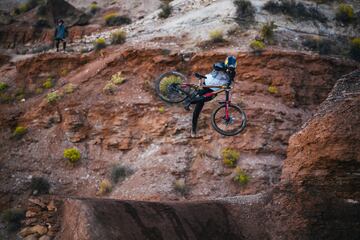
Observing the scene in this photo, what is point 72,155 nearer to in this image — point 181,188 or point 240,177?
point 181,188

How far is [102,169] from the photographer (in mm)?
21031

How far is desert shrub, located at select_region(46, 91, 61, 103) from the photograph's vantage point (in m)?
23.9

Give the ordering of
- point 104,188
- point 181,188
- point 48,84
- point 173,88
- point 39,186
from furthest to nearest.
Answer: point 48,84, point 39,186, point 104,188, point 181,188, point 173,88

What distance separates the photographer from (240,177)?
19062mm

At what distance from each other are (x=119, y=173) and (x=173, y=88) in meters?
5.18

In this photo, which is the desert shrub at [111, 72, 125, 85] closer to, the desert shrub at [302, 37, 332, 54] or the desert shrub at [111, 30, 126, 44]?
the desert shrub at [111, 30, 126, 44]

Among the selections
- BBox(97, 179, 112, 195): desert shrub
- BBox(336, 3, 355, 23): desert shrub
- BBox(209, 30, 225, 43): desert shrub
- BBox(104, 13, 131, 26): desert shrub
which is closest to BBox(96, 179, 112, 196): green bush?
BBox(97, 179, 112, 195): desert shrub

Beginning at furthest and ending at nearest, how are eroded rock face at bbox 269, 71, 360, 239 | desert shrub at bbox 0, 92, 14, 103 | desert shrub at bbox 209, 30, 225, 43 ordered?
desert shrub at bbox 0, 92, 14, 103 < desert shrub at bbox 209, 30, 225, 43 < eroded rock face at bbox 269, 71, 360, 239

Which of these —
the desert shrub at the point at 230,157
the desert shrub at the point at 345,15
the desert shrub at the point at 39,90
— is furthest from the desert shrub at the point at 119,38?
the desert shrub at the point at 345,15

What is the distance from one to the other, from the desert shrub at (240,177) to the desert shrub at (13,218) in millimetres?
9189

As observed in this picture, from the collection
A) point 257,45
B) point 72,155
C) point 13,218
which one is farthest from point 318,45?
point 13,218

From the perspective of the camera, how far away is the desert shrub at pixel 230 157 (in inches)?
779

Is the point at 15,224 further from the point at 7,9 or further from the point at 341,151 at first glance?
the point at 7,9

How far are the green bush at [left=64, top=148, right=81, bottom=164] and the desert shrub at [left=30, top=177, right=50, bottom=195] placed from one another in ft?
5.56
